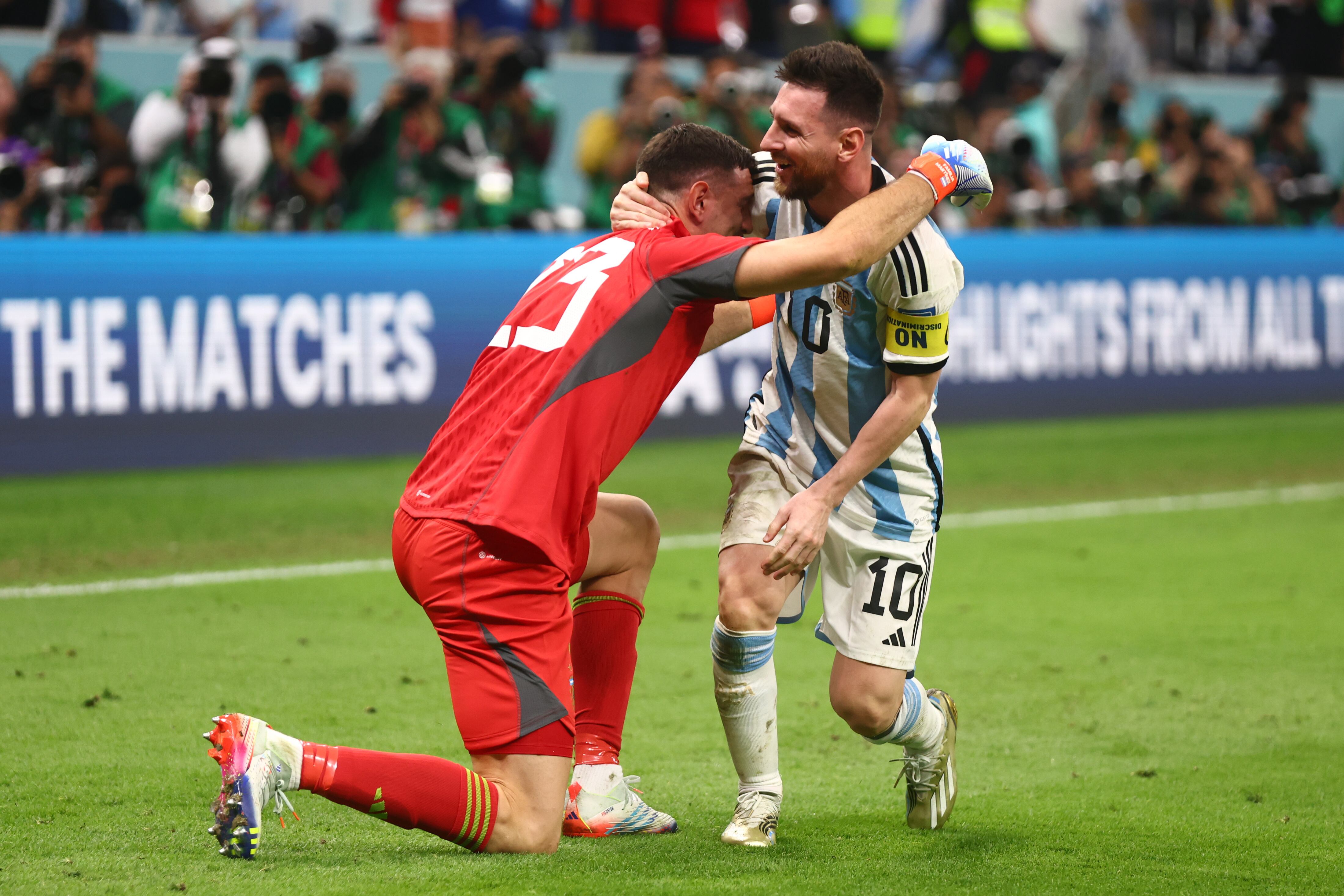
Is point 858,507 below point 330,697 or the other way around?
the other way around

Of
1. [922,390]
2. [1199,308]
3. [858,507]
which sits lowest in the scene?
[1199,308]

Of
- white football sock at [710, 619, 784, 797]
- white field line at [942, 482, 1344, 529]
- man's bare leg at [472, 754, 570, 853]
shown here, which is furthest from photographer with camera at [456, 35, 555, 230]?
man's bare leg at [472, 754, 570, 853]

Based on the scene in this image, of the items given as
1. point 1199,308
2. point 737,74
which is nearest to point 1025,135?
point 1199,308

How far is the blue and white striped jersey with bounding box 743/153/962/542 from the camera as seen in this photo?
4008mm

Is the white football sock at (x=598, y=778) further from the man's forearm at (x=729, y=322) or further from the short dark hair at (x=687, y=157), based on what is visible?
the short dark hair at (x=687, y=157)

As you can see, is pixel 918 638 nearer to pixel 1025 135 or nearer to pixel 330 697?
pixel 330 697

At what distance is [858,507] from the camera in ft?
13.9

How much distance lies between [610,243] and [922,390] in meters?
0.86

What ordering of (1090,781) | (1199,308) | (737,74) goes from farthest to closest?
(1199,308), (737,74), (1090,781)

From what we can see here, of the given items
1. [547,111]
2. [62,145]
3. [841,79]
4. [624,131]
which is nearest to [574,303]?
[841,79]

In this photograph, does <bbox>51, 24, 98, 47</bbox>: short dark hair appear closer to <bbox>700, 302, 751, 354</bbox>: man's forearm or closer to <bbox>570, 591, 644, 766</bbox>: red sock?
<bbox>700, 302, 751, 354</bbox>: man's forearm

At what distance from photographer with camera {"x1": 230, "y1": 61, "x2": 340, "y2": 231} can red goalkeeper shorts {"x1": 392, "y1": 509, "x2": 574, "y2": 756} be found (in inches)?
300

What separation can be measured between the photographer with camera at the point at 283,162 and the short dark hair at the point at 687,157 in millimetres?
7337

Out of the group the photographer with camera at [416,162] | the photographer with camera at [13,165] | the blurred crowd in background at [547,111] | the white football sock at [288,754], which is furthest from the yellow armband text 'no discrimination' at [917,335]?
the photographer with camera at [416,162]
